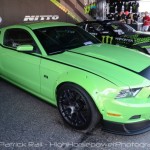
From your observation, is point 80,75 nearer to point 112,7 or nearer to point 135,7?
point 112,7

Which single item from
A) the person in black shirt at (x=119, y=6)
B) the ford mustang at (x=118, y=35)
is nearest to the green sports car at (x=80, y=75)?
the ford mustang at (x=118, y=35)

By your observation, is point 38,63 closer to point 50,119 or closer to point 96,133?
point 50,119

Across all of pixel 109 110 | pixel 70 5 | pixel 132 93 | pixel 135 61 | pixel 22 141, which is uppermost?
pixel 70 5

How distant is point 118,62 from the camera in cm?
325

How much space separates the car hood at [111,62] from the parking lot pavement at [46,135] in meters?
0.79

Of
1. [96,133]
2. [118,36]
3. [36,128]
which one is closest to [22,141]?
[36,128]

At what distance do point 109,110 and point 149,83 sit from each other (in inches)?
25.5

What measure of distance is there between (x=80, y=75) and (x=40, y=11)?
824 centimetres

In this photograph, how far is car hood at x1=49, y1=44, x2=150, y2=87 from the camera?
2861mm

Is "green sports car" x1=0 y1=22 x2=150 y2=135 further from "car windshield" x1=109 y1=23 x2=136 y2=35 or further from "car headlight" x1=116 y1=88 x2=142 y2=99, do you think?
"car windshield" x1=109 y1=23 x2=136 y2=35

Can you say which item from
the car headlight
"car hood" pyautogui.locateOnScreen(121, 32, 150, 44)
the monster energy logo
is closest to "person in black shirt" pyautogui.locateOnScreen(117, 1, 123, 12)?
"car hood" pyautogui.locateOnScreen(121, 32, 150, 44)

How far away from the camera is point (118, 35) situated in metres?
7.14

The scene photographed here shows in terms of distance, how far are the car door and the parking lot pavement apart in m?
0.45

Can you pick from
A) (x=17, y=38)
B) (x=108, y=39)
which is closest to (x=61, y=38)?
(x=17, y=38)
